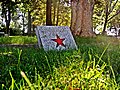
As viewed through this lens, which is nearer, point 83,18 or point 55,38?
point 55,38

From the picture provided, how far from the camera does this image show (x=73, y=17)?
12711 mm

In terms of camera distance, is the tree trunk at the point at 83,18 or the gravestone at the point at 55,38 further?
the tree trunk at the point at 83,18

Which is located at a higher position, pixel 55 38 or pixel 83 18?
pixel 83 18

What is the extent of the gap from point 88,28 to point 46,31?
5.27 meters

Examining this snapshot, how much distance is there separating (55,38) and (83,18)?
17.9ft

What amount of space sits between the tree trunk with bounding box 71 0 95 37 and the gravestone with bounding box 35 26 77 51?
4.67 m

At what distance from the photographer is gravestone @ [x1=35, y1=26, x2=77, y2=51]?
673 centimetres

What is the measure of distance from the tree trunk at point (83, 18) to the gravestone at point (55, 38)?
4.67 meters

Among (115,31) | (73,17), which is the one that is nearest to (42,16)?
(115,31)

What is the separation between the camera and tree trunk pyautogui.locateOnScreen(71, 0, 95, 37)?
40.1 ft

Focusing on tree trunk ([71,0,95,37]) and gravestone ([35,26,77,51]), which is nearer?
gravestone ([35,26,77,51])

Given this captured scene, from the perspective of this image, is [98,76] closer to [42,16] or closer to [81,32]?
[81,32]

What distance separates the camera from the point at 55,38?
7.11 metres

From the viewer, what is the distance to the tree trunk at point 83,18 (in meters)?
12.2
